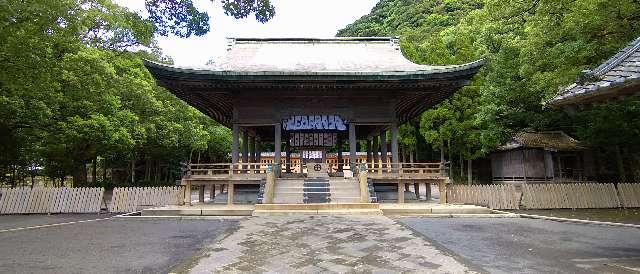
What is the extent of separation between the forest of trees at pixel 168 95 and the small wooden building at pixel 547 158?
4.33ft

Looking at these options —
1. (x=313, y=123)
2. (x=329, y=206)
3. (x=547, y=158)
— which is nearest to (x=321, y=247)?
(x=329, y=206)

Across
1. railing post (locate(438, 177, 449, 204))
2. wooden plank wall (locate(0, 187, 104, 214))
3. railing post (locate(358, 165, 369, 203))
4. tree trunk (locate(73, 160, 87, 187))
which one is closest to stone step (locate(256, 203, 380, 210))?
railing post (locate(358, 165, 369, 203))

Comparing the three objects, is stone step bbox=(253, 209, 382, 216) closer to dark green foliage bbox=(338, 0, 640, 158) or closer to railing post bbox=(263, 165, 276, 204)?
railing post bbox=(263, 165, 276, 204)

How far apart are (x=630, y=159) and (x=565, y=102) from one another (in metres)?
24.0

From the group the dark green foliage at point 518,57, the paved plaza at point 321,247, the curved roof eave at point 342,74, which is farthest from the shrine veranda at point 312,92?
the paved plaza at point 321,247

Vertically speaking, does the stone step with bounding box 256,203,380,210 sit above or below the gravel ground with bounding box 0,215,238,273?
above

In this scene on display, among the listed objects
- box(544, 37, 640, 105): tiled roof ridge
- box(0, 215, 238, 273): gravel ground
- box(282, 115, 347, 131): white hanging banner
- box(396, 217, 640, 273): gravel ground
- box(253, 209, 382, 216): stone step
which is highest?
box(282, 115, 347, 131): white hanging banner

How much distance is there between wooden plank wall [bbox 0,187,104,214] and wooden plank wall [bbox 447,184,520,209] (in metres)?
14.6

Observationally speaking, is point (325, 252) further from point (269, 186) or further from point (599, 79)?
point (269, 186)

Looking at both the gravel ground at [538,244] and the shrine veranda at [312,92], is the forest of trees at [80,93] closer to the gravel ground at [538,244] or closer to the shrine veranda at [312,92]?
the shrine veranda at [312,92]

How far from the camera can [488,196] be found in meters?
15.5

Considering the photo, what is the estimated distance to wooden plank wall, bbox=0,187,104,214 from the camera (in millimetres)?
14617

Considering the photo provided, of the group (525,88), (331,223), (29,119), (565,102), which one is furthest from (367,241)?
(525,88)

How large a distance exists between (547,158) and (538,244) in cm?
2297
